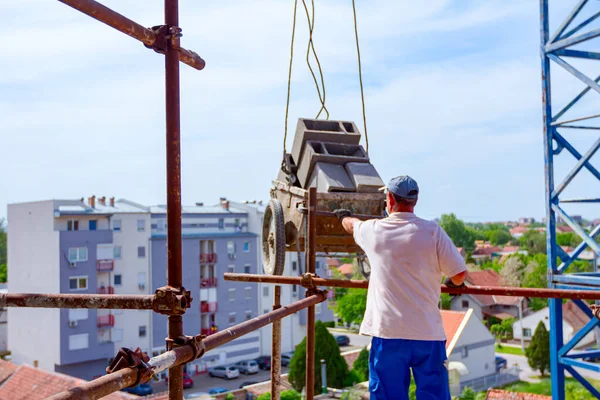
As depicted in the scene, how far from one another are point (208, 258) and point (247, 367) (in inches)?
243

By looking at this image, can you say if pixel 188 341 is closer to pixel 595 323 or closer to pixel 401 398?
pixel 401 398

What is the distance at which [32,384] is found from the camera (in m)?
15.3

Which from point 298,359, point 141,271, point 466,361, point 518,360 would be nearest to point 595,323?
point 298,359

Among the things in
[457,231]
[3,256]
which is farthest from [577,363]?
[457,231]

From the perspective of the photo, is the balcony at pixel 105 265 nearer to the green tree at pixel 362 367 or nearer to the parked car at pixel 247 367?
the parked car at pixel 247 367

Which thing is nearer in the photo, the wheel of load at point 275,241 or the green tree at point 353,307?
the wheel of load at point 275,241

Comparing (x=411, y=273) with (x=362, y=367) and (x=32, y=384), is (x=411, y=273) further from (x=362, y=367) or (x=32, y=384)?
(x=362, y=367)

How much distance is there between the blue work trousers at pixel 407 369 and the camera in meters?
3.56

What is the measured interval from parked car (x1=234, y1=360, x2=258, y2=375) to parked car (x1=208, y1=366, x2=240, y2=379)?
0.60 metres

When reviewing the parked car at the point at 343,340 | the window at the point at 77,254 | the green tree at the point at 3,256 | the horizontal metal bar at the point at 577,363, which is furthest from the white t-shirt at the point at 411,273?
the green tree at the point at 3,256

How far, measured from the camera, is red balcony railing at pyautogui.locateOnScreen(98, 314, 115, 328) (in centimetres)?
3074

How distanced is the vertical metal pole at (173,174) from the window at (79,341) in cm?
2941

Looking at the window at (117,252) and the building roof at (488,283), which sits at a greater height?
the window at (117,252)

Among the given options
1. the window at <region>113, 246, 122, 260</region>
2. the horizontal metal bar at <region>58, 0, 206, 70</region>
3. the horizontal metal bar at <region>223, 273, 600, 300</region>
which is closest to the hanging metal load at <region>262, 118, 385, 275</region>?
the horizontal metal bar at <region>223, 273, 600, 300</region>
